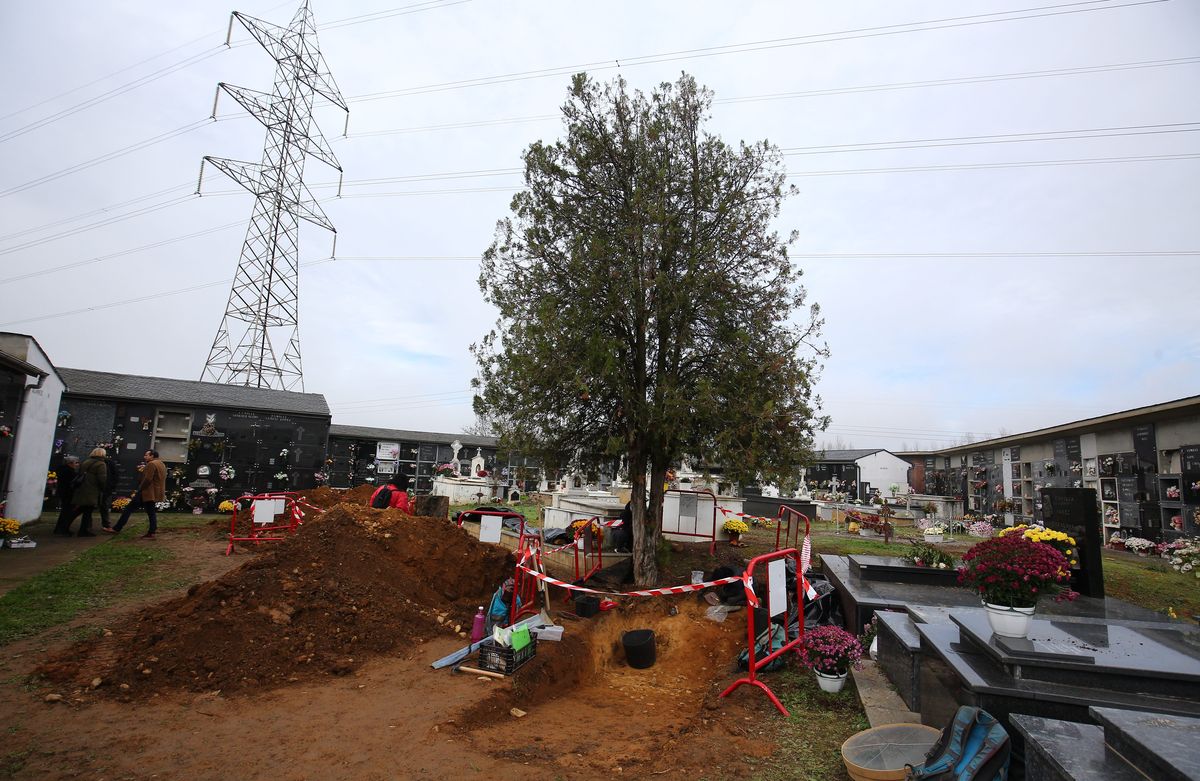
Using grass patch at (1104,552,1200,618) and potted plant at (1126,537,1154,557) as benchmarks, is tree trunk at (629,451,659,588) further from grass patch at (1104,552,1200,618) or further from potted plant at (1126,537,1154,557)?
potted plant at (1126,537,1154,557)

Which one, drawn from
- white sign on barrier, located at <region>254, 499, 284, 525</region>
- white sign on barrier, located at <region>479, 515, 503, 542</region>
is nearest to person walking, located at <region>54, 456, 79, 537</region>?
white sign on barrier, located at <region>254, 499, 284, 525</region>

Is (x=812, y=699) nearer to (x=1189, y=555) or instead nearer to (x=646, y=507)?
(x=646, y=507)

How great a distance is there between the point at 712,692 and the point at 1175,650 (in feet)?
13.1

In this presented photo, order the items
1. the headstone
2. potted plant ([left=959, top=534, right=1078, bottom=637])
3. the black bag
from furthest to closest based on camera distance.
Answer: the headstone < the black bag < potted plant ([left=959, top=534, right=1078, bottom=637])

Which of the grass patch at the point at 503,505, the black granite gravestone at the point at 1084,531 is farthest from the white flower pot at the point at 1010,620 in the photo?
the grass patch at the point at 503,505

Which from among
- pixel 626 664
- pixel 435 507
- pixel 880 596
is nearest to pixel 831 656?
pixel 880 596

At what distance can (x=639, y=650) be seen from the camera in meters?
8.21

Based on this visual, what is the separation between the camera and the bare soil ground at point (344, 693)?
4344 millimetres

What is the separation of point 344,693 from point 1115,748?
6.07 m

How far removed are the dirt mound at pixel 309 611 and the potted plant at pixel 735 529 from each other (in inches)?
258

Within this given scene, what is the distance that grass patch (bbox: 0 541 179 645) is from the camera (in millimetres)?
6758

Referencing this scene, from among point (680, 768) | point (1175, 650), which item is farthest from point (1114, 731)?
point (680, 768)

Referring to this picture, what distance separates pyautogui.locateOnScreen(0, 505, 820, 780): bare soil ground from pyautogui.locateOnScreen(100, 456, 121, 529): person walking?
608cm

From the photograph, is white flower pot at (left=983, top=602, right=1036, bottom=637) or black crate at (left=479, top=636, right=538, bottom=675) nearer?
white flower pot at (left=983, top=602, right=1036, bottom=637)
